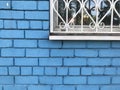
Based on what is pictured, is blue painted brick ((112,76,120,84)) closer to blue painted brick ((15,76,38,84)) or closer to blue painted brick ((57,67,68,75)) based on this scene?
blue painted brick ((57,67,68,75))

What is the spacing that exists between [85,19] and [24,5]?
740mm

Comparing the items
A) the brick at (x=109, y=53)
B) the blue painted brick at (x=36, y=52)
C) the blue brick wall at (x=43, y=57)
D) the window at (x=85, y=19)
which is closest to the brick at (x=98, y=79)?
the blue brick wall at (x=43, y=57)

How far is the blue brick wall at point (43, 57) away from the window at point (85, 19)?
0.10 meters

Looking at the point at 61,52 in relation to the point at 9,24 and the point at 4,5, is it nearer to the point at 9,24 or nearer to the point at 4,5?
the point at 9,24

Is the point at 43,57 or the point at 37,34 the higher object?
the point at 37,34

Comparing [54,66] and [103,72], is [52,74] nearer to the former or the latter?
[54,66]

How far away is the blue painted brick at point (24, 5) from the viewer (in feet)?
11.9

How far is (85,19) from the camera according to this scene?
3.73 m

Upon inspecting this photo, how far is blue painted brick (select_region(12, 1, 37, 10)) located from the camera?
11.9ft

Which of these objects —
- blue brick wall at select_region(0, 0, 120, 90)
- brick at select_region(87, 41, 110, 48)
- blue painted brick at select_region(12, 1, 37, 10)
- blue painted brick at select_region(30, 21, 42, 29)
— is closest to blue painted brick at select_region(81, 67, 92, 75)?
blue brick wall at select_region(0, 0, 120, 90)

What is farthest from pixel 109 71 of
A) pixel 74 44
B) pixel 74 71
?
pixel 74 44

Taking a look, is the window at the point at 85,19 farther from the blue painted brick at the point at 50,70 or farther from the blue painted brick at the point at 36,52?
the blue painted brick at the point at 50,70

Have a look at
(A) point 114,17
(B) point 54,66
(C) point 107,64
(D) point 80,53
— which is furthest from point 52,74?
(A) point 114,17

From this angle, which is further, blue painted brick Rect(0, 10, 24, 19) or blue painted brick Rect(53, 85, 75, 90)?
blue painted brick Rect(53, 85, 75, 90)
